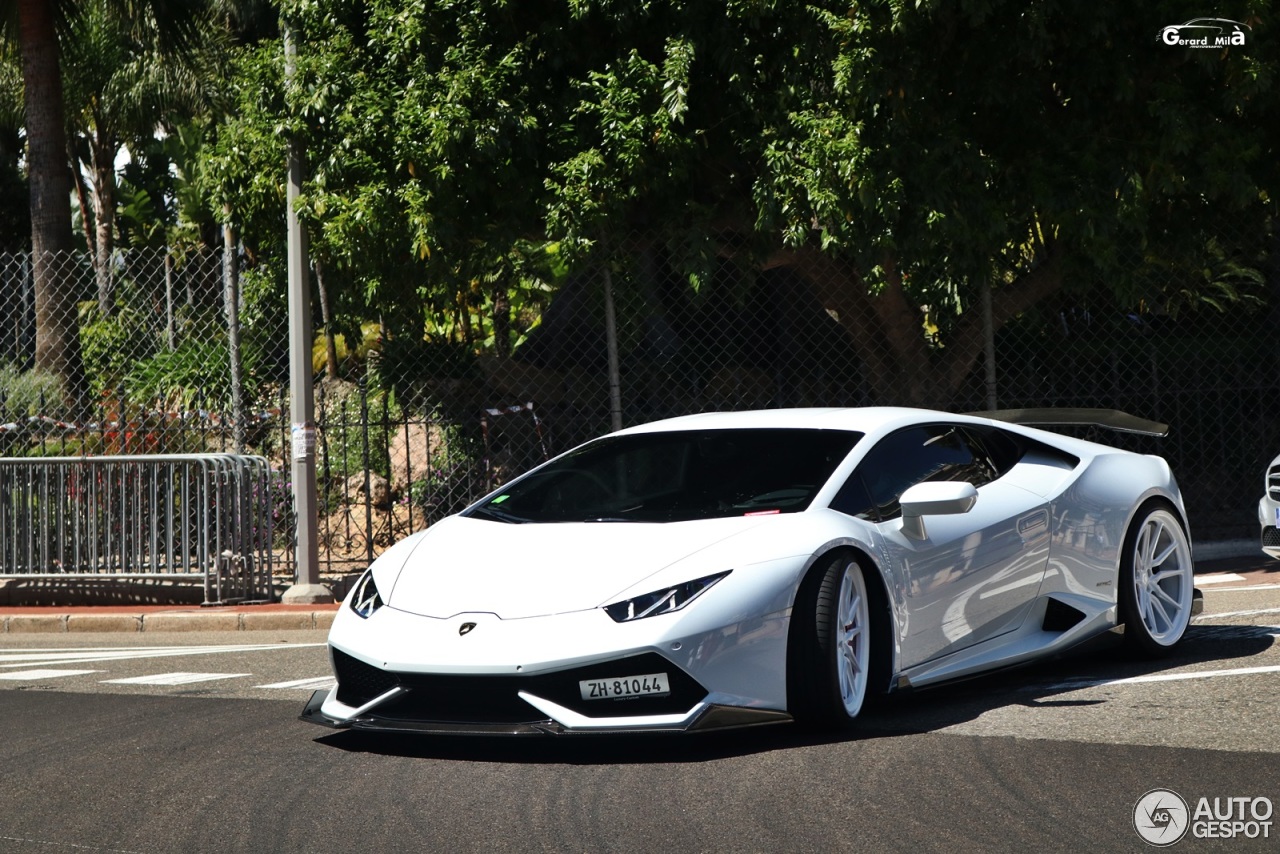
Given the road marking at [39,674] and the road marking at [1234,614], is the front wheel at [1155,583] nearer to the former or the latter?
the road marking at [1234,614]

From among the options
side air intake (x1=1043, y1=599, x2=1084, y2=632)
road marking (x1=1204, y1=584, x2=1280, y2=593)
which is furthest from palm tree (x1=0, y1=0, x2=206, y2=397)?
side air intake (x1=1043, y1=599, x2=1084, y2=632)

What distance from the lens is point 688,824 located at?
4383 millimetres

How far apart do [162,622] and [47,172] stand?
Answer: 7818mm

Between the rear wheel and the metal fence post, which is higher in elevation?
the metal fence post

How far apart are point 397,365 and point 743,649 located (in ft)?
28.4

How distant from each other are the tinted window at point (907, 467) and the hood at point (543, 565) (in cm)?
59

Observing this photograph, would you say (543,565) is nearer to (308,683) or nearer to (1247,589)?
(308,683)

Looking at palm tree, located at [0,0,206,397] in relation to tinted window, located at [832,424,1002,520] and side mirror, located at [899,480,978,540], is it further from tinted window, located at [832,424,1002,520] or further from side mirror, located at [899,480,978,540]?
side mirror, located at [899,480,978,540]

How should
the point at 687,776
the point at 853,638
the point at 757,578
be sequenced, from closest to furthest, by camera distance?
1. the point at 687,776
2. the point at 757,578
3. the point at 853,638

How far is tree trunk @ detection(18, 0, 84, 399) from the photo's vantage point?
1600 centimetres

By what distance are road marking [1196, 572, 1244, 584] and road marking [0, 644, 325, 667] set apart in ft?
21.2

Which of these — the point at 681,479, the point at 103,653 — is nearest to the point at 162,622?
the point at 103,653

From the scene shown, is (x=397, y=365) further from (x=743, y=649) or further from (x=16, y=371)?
(x=743, y=649)

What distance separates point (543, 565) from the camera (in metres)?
5.52
